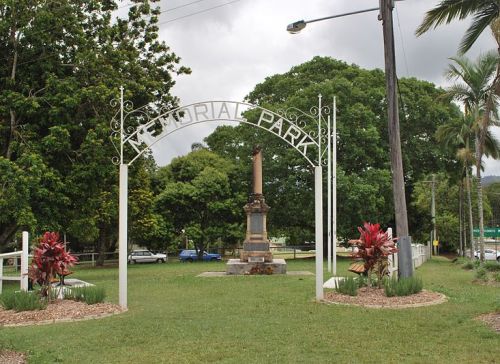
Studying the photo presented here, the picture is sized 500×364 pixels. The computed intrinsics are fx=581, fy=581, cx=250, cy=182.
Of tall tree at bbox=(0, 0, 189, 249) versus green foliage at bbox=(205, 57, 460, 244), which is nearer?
tall tree at bbox=(0, 0, 189, 249)

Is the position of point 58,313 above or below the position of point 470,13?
below

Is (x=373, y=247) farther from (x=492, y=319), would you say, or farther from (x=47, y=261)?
(x=47, y=261)

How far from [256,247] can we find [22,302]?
43.4ft

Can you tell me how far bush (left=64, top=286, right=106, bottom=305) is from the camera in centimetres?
1143

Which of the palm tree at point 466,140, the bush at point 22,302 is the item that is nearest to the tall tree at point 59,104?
the bush at point 22,302

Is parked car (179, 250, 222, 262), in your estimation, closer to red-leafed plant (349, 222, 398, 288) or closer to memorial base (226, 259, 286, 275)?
memorial base (226, 259, 286, 275)

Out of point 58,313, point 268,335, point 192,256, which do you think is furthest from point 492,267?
point 192,256

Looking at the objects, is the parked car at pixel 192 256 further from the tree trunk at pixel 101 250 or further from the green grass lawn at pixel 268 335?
the green grass lawn at pixel 268 335

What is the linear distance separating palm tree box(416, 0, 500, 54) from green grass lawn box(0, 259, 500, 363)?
6977mm

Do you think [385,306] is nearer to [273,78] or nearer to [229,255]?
[273,78]

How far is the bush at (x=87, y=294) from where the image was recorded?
11.4 m

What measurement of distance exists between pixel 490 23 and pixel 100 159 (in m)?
12.7

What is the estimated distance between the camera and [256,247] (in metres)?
23.2

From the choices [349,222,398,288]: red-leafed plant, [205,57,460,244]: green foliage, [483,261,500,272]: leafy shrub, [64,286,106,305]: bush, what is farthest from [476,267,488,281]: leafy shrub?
[205,57,460,244]: green foliage
